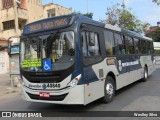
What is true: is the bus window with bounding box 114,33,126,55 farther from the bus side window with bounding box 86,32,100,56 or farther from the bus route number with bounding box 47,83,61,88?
the bus route number with bounding box 47,83,61,88

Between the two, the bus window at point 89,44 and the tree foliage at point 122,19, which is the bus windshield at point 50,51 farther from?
the tree foliage at point 122,19

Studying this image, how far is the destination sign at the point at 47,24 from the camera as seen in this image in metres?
7.59

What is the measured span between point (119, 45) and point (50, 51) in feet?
12.3

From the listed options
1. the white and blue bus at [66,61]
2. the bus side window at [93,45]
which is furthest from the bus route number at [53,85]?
the bus side window at [93,45]

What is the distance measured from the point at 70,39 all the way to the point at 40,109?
2.59 metres

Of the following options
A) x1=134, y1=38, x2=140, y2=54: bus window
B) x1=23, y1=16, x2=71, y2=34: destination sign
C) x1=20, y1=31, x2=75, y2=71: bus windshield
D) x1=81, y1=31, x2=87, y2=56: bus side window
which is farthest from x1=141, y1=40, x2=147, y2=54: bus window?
x1=20, y1=31, x2=75, y2=71: bus windshield

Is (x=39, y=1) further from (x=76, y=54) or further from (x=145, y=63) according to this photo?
(x=76, y=54)

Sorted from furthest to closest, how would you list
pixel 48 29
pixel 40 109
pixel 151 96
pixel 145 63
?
pixel 145 63 → pixel 151 96 → pixel 40 109 → pixel 48 29

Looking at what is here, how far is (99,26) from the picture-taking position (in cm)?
872

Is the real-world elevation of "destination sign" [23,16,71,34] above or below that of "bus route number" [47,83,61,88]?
above

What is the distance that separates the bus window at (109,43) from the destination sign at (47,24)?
80.4 inches

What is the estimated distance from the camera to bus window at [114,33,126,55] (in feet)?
33.5

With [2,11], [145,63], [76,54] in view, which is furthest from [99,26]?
[2,11]

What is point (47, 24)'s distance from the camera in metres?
7.94
